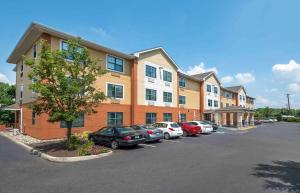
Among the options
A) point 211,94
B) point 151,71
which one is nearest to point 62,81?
point 151,71

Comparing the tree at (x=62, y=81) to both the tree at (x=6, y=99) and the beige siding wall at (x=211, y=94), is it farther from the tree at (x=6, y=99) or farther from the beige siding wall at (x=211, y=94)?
the beige siding wall at (x=211, y=94)

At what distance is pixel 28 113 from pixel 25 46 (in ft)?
22.9

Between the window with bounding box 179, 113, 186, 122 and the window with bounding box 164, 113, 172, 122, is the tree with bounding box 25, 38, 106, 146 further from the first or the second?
the window with bounding box 179, 113, 186, 122

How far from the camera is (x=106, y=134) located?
15.6 m

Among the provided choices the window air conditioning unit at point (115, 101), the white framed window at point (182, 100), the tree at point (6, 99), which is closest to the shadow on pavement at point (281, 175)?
the window air conditioning unit at point (115, 101)

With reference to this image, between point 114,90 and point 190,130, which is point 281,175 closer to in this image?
point 190,130

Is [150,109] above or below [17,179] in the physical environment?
above

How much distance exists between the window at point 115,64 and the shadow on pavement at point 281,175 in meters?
17.9

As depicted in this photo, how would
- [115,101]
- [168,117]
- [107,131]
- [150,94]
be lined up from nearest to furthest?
1. [107,131]
2. [115,101]
3. [150,94]
4. [168,117]

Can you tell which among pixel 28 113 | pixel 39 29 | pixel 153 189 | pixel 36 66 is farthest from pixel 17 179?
pixel 28 113

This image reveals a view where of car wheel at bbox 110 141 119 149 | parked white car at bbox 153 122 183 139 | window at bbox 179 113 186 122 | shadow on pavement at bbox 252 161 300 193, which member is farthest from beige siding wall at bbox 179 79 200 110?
shadow on pavement at bbox 252 161 300 193

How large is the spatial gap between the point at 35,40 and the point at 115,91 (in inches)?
360

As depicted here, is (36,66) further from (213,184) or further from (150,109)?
(150,109)

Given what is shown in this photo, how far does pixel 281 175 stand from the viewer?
8.73 metres
